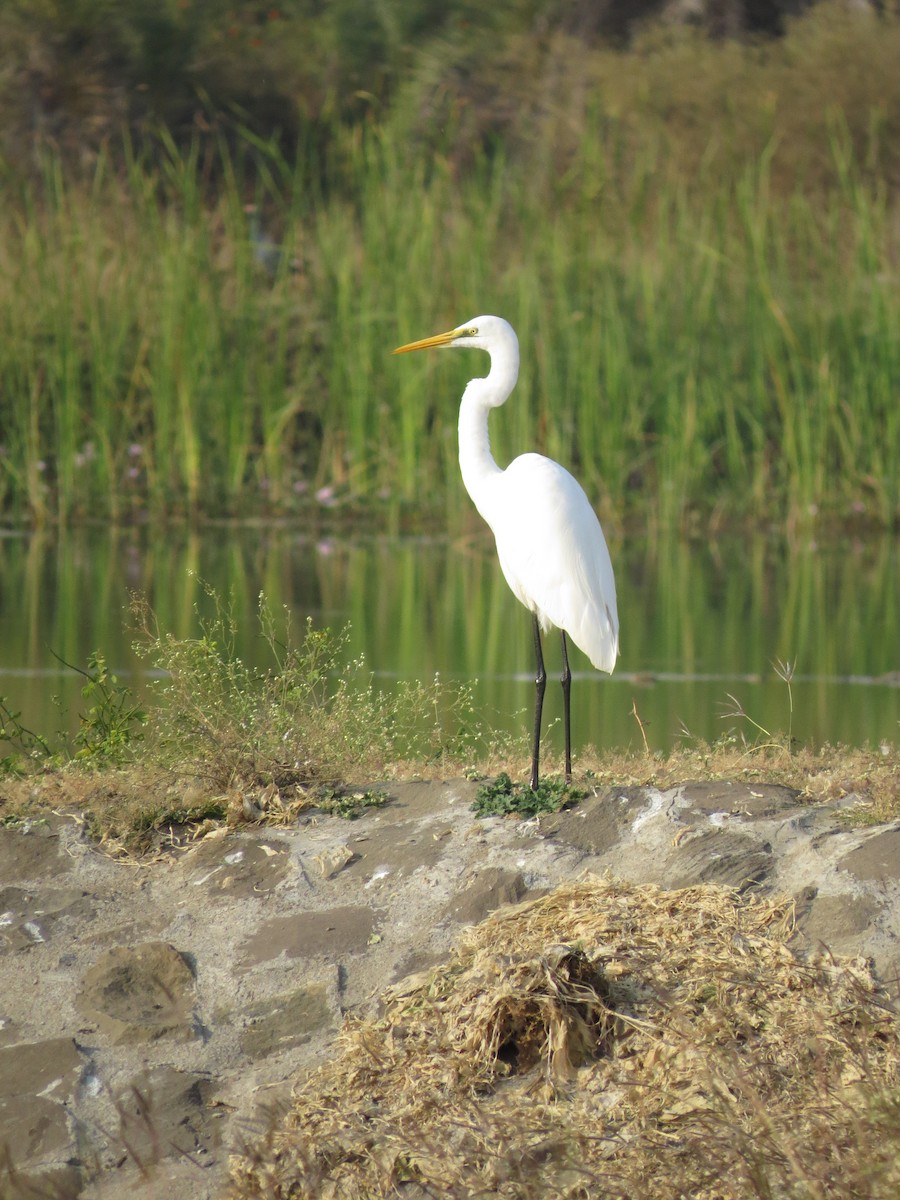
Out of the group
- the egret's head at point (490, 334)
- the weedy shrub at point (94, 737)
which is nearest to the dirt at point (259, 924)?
the weedy shrub at point (94, 737)

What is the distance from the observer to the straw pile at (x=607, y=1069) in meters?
3.14

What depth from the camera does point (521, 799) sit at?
14.8ft

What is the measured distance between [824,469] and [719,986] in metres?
10.2

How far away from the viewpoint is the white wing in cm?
509

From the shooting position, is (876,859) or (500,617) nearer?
(876,859)

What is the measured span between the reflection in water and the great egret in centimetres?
70

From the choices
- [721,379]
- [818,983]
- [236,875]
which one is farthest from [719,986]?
[721,379]

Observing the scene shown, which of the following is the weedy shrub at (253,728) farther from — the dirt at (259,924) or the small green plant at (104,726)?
the dirt at (259,924)

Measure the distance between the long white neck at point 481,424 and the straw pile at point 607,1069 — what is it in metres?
1.78

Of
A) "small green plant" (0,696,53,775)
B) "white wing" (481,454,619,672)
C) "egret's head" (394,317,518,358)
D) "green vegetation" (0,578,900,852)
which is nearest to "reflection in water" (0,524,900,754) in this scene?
"small green plant" (0,696,53,775)

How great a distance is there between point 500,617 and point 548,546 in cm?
540

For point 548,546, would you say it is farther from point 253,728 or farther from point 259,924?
point 259,924

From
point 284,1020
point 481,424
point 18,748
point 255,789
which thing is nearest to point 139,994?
Answer: point 284,1020

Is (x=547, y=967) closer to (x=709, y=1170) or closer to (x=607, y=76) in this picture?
(x=709, y=1170)
